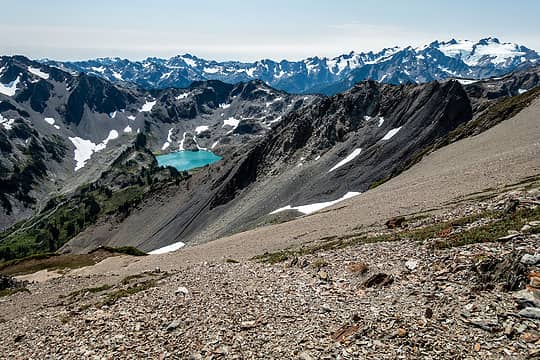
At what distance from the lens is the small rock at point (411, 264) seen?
20.0 metres

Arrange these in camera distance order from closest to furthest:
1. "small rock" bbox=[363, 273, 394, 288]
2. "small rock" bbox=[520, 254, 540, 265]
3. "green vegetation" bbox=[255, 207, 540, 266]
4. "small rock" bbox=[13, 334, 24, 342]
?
1. "small rock" bbox=[520, 254, 540, 265]
2. "small rock" bbox=[363, 273, 394, 288]
3. "green vegetation" bbox=[255, 207, 540, 266]
4. "small rock" bbox=[13, 334, 24, 342]

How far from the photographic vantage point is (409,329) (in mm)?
14086

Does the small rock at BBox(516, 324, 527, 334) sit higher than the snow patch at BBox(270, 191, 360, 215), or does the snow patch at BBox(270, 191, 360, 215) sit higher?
the small rock at BBox(516, 324, 527, 334)

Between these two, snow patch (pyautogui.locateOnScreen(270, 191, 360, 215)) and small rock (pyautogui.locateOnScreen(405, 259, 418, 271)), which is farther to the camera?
snow patch (pyautogui.locateOnScreen(270, 191, 360, 215))

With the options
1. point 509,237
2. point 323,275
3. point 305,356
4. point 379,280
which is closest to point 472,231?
point 509,237

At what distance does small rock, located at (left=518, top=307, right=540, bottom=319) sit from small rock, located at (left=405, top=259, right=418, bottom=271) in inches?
257

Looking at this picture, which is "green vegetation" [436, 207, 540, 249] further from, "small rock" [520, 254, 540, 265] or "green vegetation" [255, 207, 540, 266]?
"small rock" [520, 254, 540, 265]

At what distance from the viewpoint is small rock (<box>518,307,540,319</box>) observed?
43.2ft

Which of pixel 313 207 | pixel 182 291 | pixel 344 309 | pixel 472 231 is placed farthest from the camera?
pixel 313 207

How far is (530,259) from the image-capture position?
51.0 ft

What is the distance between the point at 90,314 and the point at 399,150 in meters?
95.0

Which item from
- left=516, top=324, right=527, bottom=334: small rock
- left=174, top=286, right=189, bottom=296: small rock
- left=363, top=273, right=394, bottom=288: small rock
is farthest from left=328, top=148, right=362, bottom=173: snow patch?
left=516, top=324, right=527, bottom=334: small rock

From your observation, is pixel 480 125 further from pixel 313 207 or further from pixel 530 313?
pixel 530 313

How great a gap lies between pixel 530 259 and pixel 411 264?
574cm
